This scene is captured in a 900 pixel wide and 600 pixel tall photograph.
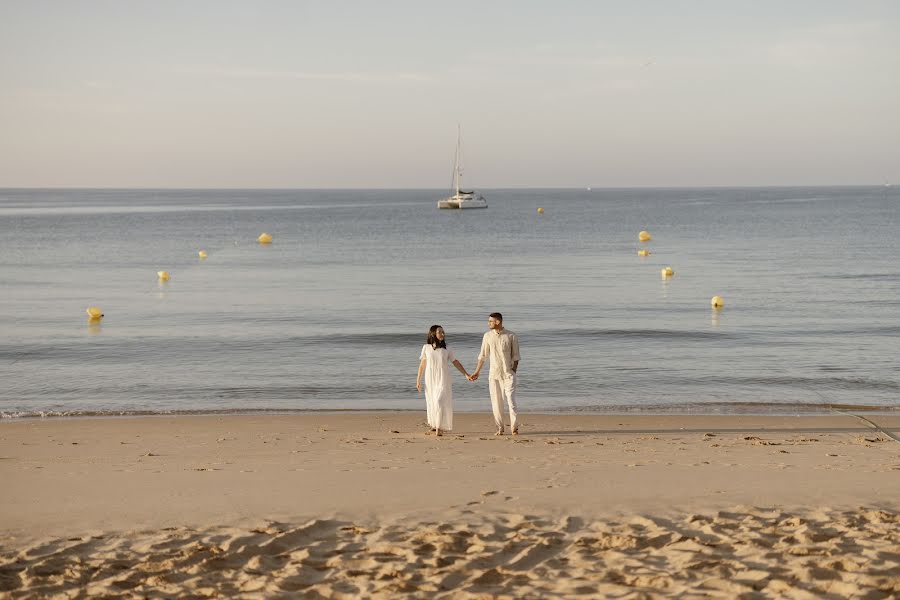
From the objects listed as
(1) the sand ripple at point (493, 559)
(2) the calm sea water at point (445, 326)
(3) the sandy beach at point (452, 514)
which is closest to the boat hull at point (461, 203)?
(2) the calm sea water at point (445, 326)

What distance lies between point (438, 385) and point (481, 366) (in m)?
0.64

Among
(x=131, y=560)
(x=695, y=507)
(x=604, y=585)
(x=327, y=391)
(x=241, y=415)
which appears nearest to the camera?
(x=604, y=585)

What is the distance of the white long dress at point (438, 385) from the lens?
12.9 meters

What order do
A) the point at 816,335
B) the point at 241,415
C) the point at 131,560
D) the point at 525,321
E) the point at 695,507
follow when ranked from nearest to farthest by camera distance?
the point at 131,560 < the point at 695,507 < the point at 241,415 < the point at 816,335 < the point at 525,321

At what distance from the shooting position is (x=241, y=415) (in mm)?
15906

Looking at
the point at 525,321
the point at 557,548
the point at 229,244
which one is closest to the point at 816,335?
the point at 525,321

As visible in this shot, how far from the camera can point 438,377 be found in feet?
42.6

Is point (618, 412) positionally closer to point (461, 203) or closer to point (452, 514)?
point (452, 514)

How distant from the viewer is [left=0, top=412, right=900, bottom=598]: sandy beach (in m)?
7.07

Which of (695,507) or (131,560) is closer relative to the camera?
(131,560)

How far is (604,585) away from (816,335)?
20.5 meters

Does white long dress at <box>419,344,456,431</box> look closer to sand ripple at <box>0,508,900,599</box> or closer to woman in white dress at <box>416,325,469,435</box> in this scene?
woman in white dress at <box>416,325,469,435</box>

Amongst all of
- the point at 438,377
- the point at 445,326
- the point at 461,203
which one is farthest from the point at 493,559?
the point at 461,203

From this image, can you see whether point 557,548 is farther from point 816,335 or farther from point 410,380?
point 816,335
